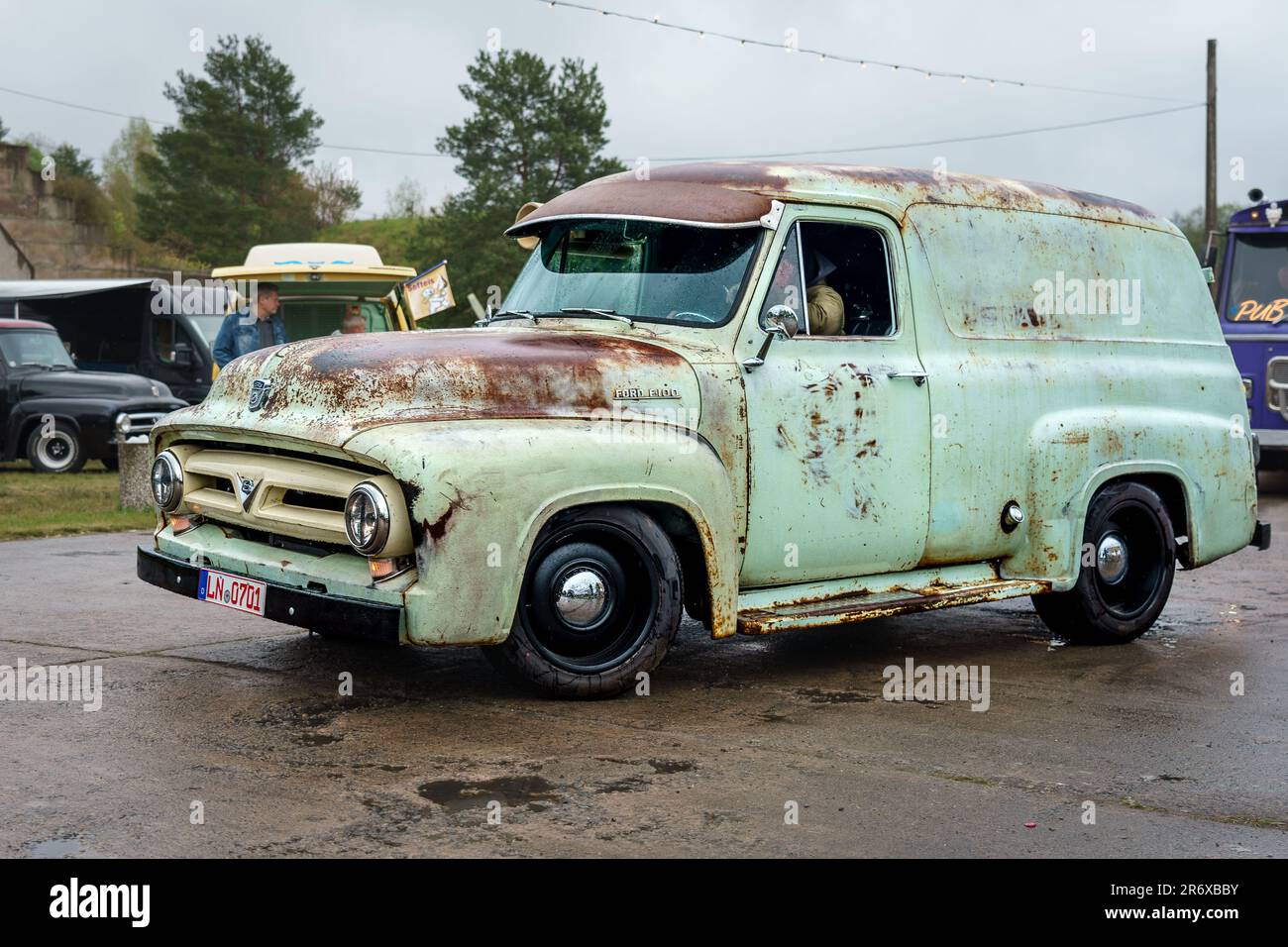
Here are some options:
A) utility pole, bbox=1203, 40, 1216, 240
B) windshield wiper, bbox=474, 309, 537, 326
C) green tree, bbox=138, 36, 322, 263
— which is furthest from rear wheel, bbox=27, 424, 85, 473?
green tree, bbox=138, 36, 322, 263

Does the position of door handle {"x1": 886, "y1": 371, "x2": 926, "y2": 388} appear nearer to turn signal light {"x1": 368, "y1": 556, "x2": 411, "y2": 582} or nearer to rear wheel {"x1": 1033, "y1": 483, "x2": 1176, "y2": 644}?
rear wheel {"x1": 1033, "y1": 483, "x2": 1176, "y2": 644}

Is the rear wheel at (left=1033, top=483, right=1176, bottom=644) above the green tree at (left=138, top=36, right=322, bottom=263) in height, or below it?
below

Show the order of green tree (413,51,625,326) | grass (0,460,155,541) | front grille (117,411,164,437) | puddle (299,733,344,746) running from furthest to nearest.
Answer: green tree (413,51,625,326), front grille (117,411,164,437), grass (0,460,155,541), puddle (299,733,344,746)

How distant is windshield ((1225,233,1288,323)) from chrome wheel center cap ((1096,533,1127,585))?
33.2ft

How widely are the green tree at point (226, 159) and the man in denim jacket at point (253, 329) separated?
39.6m

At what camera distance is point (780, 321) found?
21.0ft

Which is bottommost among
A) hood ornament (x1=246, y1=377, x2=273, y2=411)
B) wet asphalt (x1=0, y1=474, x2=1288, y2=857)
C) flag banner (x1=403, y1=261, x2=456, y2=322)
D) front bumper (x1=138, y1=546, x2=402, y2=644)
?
wet asphalt (x1=0, y1=474, x2=1288, y2=857)

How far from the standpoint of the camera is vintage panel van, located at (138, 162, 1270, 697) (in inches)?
220

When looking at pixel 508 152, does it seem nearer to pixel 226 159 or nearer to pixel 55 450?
pixel 226 159

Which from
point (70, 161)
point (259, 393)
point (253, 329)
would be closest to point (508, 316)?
point (259, 393)

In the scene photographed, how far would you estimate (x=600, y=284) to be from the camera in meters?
6.79

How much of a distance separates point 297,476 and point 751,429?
1812 mm

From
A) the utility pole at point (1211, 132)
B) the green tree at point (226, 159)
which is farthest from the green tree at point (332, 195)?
the utility pole at point (1211, 132)
